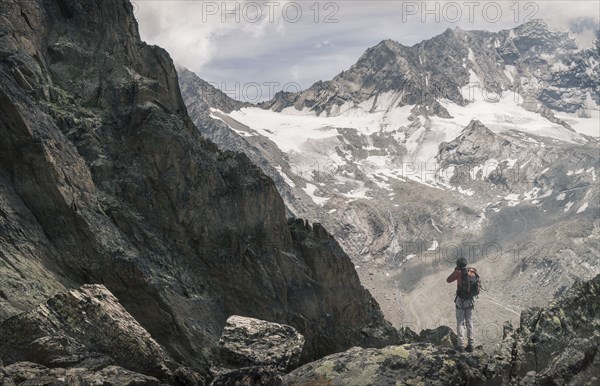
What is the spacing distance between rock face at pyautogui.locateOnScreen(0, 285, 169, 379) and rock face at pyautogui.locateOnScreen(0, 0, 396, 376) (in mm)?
3030

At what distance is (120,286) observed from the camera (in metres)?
27.7

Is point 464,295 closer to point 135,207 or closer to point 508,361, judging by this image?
point 508,361

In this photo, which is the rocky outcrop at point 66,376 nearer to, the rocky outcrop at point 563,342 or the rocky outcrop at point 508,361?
the rocky outcrop at point 508,361

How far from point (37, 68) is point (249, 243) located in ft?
56.8

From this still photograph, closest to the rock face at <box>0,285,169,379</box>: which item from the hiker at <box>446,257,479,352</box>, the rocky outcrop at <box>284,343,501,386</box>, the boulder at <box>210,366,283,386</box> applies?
the boulder at <box>210,366,283,386</box>

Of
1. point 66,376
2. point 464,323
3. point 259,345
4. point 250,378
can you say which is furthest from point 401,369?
point 464,323

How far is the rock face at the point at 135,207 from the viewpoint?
1043 inches

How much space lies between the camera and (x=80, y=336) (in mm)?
16203

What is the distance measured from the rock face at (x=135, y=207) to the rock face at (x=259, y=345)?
22.8 feet

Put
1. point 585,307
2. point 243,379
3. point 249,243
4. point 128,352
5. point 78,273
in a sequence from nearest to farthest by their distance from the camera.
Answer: point 243,379 → point 585,307 → point 128,352 → point 78,273 → point 249,243

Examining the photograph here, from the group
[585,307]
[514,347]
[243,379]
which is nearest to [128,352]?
[243,379]

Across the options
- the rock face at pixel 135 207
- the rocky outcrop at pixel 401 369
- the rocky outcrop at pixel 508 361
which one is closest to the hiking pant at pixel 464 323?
the rocky outcrop at pixel 508 361

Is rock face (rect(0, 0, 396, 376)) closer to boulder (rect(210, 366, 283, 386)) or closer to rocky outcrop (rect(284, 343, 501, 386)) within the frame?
boulder (rect(210, 366, 283, 386))

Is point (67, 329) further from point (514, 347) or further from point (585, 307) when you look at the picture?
point (585, 307)
